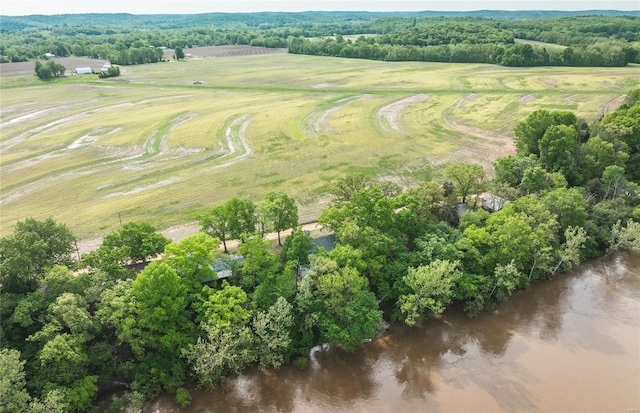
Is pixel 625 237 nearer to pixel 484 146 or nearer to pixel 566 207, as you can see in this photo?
pixel 566 207

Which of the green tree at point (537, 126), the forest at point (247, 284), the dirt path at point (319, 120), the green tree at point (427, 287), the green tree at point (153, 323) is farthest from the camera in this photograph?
the dirt path at point (319, 120)

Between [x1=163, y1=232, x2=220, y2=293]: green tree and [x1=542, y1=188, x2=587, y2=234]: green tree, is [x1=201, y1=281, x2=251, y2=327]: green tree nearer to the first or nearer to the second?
[x1=163, y1=232, x2=220, y2=293]: green tree

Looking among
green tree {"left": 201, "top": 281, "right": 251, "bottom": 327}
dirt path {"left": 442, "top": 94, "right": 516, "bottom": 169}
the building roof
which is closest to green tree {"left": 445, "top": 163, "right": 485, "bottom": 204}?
the building roof

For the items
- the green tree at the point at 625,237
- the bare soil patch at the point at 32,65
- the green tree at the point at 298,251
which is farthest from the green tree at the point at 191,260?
the bare soil patch at the point at 32,65

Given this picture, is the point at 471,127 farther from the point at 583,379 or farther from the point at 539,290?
the point at 583,379

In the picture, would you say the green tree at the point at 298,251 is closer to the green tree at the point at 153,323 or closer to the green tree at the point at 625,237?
the green tree at the point at 153,323

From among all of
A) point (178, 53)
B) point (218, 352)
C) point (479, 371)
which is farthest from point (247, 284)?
point (178, 53)
